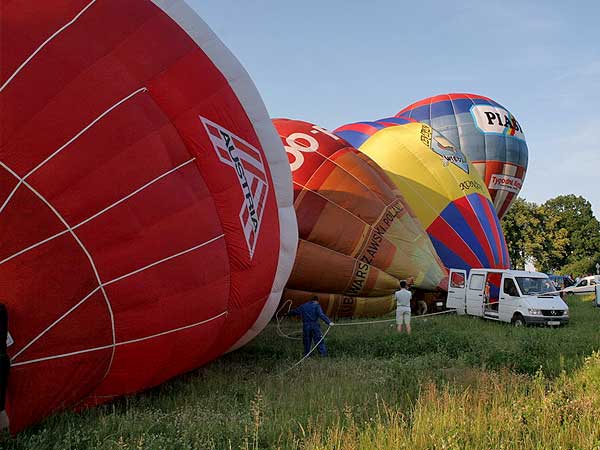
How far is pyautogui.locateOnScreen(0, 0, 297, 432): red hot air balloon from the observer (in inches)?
157

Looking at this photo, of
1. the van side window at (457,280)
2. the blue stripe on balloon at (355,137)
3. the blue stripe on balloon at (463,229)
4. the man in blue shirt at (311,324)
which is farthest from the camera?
the blue stripe on balloon at (355,137)

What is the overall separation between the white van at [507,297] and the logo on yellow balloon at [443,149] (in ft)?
11.5

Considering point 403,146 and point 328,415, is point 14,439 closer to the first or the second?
point 328,415

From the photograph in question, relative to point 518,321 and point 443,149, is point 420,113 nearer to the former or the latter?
point 443,149

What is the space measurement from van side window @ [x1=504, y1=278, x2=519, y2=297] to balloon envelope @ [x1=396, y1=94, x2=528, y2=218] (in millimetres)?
8877

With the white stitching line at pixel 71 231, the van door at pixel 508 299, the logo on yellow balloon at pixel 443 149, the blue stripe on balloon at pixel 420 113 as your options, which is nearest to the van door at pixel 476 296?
the van door at pixel 508 299

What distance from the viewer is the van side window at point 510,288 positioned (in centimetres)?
→ 1296

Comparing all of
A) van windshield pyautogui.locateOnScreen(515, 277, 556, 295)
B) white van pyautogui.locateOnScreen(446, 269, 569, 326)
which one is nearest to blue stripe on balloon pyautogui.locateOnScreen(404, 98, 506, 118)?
white van pyautogui.locateOnScreen(446, 269, 569, 326)

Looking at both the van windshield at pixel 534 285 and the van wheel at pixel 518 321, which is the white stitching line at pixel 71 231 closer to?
the van wheel at pixel 518 321

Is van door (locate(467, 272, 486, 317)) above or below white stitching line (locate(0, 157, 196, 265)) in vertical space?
below

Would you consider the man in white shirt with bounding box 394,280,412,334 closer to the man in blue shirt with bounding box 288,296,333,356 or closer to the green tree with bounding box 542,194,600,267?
the man in blue shirt with bounding box 288,296,333,356

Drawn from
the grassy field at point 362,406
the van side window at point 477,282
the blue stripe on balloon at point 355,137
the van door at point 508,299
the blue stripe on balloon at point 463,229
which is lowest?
the grassy field at point 362,406

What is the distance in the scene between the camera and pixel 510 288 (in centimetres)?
1312

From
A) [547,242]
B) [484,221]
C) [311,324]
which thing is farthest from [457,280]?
[547,242]
